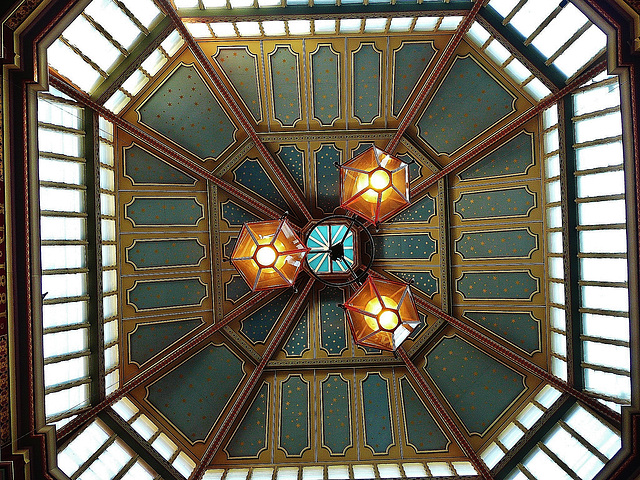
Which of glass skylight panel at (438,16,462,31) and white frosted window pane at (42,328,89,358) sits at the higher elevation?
glass skylight panel at (438,16,462,31)

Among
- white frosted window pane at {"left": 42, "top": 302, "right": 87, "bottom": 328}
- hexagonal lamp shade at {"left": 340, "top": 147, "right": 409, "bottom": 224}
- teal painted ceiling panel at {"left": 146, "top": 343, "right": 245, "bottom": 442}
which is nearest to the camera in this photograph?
hexagonal lamp shade at {"left": 340, "top": 147, "right": 409, "bottom": 224}

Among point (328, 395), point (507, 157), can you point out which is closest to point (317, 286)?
point (328, 395)

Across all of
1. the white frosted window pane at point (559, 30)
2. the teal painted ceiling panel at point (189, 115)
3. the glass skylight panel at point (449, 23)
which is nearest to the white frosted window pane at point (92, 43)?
the teal painted ceiling panel at point (189, 115)

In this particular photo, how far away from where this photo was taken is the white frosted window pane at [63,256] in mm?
9500

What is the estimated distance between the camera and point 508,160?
1147 centimetres

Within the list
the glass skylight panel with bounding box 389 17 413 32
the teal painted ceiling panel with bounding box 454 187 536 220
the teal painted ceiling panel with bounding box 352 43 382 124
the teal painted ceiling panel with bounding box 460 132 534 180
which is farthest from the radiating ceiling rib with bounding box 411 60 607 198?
the glass skylight panel with bounding box 389 17 413 32

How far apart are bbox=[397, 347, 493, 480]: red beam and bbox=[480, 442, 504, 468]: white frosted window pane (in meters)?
0.28

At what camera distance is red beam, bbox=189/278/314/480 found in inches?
447

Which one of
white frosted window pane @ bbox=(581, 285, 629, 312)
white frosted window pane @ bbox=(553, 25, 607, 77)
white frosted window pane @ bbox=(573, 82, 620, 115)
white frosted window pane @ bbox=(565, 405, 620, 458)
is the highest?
white frosted window pane @ bbox=(553, 25, 607, 77)

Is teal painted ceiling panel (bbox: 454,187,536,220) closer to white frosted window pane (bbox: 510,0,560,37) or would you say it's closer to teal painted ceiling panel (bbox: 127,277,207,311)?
white frosted window pane (bbox: 510,0,560,37)

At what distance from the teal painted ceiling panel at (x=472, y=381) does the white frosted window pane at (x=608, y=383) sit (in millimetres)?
1702

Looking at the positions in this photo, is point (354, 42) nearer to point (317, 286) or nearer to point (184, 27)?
point (184, 27)

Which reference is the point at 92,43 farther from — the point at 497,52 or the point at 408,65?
the point at 497,52

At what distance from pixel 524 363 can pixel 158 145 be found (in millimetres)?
10789
